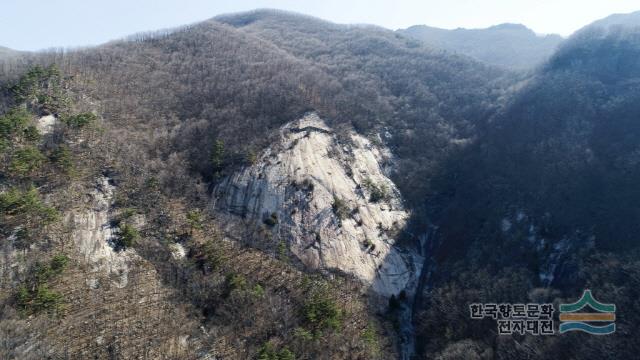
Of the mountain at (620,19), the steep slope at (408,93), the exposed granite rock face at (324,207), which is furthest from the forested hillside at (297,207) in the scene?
the mountain at (620,19)

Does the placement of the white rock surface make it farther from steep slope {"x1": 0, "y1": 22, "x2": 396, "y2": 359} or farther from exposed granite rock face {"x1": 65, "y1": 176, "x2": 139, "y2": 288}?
exposed granite rock face {"x1": 65, "y1": 176, "x2": 139, "y2": 288}

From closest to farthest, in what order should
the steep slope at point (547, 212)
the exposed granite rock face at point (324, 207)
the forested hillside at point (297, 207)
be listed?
the forested hillside at point (297, 207) → the steep slope at point (547, 212) → the exposed granite rock face at point (324, 207)

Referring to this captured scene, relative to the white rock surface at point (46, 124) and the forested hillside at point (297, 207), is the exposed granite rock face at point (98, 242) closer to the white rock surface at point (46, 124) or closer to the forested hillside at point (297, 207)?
the forested hillside at point (297, 207)

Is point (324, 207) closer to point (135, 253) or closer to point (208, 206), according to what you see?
point (208, 206)

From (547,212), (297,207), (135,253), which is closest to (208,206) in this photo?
(297,207)

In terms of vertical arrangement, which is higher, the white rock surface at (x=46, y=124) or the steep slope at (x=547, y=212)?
the white rock surface at (x=46, y=124)

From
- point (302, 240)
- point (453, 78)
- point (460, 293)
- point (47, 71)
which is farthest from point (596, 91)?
point (47, 71)
